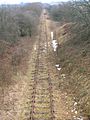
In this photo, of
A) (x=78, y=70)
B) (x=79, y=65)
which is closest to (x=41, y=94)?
Result: (x=78, y=70)

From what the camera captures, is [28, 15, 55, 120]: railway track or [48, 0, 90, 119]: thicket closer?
[28, 15, 55, 120]: railway track

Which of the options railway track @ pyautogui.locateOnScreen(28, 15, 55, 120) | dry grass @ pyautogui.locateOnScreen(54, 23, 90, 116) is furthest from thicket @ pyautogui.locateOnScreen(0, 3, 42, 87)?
dry grass @ pyautogui.locateOnScreen(54, 23, 90, 116)

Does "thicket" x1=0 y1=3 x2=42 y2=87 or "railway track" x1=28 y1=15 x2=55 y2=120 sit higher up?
"railway track" x1=28 y1=15 x2=55 y2=120

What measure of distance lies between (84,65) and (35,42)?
69.3 feet

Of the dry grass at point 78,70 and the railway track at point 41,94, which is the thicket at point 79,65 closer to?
A: the dry grass at point 78,70

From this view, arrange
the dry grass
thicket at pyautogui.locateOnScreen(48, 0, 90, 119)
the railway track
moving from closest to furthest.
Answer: the railway track < the dry grass < thicket at pyautogui.locateOnScreen(48, 0, 90, 119)

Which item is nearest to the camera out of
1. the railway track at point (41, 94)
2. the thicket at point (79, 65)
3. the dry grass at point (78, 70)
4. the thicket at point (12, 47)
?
the railway track at point (41, 94)

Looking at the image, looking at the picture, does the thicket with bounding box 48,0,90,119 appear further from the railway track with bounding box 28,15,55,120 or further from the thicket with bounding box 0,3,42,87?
the thicket with bounding box 0,3,42,87

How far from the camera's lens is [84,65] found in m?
25.6

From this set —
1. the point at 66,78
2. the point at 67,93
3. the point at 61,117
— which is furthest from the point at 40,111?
the point at 66,78

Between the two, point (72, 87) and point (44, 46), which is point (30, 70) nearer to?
point (72, 87)

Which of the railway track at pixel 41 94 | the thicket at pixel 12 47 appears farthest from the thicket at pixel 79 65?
the thicket at pixel 12 47

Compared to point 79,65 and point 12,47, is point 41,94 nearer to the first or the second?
point 79,65

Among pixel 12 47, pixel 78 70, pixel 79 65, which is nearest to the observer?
pixel 78 70
